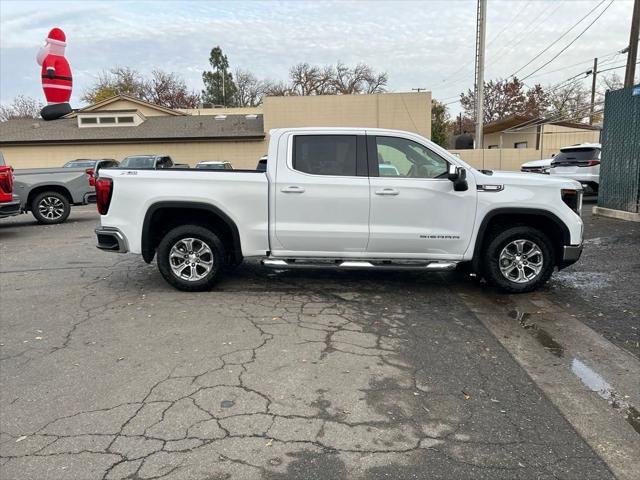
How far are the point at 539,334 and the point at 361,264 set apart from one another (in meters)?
2.04

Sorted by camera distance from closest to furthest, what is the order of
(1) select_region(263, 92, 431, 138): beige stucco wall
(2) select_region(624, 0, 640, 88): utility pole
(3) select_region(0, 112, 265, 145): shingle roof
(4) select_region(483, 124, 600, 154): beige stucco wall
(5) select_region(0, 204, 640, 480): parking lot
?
(5) select_region(0, 204, 640, 480): parking lot < (2) select_region(624, 0, 640, 88): utility pole < (1) select_region(263, 92, 431, 138): beige stucco wall < (3) select_region(0, 112, 265, 145): shingle roof < (4) select_region(483, 124, 600, 154): beige stucco wall

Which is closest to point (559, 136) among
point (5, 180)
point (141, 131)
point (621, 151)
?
point (621, 151)

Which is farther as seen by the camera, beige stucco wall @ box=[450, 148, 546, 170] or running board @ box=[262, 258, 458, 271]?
beige stucco wall @ box=[450, 148, 546, 170]

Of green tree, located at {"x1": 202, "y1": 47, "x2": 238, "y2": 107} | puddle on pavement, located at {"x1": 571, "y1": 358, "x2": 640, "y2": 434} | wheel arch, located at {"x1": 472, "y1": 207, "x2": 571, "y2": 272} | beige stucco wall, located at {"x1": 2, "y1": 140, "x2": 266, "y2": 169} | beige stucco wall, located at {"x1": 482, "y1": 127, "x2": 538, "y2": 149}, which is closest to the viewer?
puddle on pavement, located at {"x1": 571, "y1": 358, "x2": 640, "y2": 434}

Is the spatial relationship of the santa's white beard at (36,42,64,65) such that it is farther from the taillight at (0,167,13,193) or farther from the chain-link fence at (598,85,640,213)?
the chain-link fence at (598,85,640,213)

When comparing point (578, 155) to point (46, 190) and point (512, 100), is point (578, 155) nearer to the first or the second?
point (46, 190)

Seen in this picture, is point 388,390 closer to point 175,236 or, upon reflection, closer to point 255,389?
point 255,389

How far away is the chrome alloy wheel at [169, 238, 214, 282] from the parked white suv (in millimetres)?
12800

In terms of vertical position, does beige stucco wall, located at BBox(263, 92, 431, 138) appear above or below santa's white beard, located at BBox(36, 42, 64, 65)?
below

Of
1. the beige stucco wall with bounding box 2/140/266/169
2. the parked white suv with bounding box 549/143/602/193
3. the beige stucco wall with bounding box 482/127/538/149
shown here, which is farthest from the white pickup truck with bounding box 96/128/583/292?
the beige stucco wall with bounding box 482/127/538/149

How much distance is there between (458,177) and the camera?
5.54 meters

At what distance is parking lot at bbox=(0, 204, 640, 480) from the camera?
9.29 ft

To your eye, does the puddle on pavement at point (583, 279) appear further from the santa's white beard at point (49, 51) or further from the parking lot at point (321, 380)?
the santa's white beard at point (49, 51)

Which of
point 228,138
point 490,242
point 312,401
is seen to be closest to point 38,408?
point 312,401
